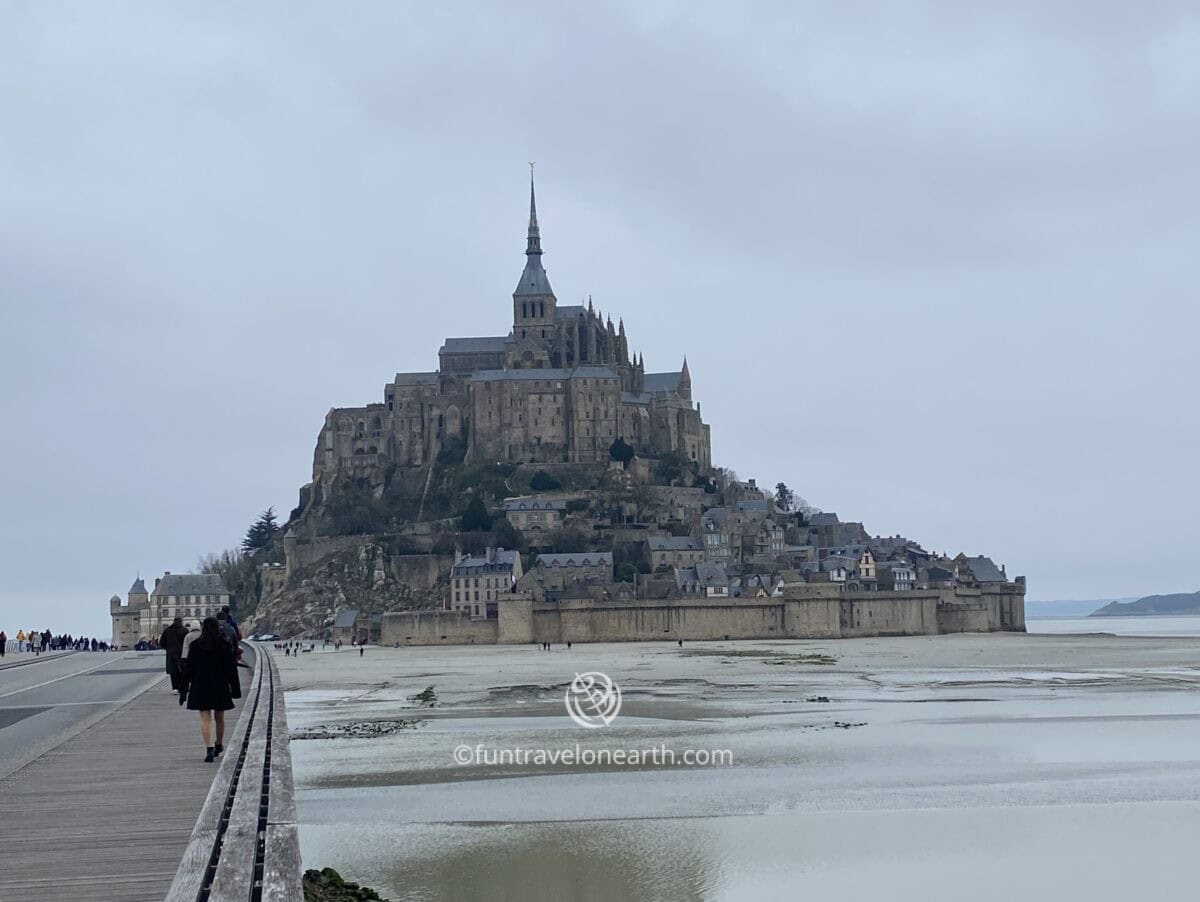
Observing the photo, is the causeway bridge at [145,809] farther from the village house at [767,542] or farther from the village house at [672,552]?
the village house at [767,542]

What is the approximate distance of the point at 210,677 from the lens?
13250 millimetres

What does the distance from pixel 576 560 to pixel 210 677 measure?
73.1 meters

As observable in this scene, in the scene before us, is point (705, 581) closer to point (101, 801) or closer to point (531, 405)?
point (531, 405)

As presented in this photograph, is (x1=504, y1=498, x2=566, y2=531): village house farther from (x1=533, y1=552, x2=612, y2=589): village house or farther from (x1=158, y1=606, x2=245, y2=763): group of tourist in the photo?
(x1=158, y1=606, x2=245, y2=763): group of tourist

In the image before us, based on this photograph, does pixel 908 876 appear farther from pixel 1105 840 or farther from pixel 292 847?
pixel 292 847

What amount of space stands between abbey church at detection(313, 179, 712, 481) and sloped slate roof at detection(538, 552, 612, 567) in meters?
13.7

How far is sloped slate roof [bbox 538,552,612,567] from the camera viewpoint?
85.8m

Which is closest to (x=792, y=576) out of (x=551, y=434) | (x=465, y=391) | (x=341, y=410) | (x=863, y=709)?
(x=551, y=434)

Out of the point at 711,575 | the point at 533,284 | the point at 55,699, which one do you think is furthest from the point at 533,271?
the point at 55,699

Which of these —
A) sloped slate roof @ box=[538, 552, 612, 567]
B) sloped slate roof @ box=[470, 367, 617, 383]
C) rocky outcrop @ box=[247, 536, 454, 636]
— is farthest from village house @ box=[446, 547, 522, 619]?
sloped slate roof @ box=[470, 367, 617, 383]

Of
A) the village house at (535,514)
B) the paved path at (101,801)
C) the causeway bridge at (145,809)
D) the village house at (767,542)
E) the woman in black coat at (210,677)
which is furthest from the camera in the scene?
the village house at (535,514)

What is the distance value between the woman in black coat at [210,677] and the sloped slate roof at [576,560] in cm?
7193

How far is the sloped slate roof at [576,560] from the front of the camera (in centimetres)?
8575

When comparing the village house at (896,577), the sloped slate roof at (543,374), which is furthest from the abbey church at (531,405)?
the village house at (896,577)
